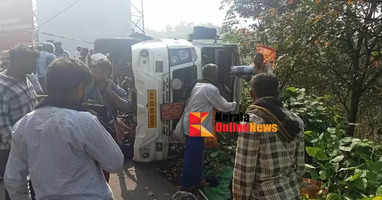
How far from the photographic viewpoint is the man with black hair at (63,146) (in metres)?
1.77

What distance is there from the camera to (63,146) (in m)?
1.77

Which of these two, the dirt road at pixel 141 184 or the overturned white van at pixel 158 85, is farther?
the overturned white van at pixel 158 85

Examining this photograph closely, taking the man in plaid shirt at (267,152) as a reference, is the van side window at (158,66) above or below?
above

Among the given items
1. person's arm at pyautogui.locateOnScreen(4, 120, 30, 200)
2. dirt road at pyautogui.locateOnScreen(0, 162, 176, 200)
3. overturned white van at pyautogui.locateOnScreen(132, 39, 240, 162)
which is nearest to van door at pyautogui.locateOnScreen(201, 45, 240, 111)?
overturned white van at pyautogui.locateOnScreen(132, 39, 240, 162)

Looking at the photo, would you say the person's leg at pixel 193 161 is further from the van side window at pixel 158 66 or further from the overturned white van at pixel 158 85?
the van side window at pixel 158 66

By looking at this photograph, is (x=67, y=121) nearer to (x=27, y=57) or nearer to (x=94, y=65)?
(x=27, y=57)

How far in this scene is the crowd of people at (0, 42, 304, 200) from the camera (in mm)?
1786

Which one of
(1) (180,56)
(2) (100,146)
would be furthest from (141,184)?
(2) (100,146)

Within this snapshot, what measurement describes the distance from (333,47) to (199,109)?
296 cm

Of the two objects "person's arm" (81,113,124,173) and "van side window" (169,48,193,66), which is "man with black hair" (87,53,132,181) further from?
"person's arm" (81,113,124,173)

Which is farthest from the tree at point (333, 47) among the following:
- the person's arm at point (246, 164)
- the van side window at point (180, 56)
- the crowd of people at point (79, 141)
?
the person's arm at point (246, 164)

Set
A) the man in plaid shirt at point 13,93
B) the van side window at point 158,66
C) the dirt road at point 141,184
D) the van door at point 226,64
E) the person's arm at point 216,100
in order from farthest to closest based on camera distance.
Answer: the van door at point 226,64 < the van side window at point 158,66 < the dirt road at point 141,184 < the person's arm at point 216,100 < the man in plaid shirt at point 13,93

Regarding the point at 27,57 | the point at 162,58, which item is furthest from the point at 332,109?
the point at 27,57

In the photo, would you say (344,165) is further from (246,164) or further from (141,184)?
(141,184)
